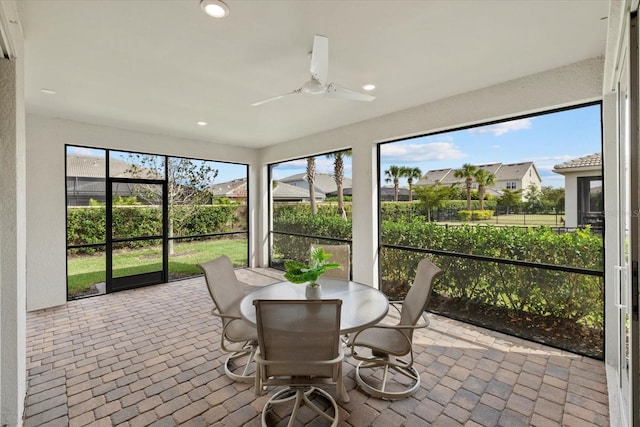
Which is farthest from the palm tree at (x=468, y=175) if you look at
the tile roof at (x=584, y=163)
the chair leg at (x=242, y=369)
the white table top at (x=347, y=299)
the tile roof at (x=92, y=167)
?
the tile roof at (x=92, y=167)

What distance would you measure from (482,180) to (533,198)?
0.62 m

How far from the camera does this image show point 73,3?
1993mm

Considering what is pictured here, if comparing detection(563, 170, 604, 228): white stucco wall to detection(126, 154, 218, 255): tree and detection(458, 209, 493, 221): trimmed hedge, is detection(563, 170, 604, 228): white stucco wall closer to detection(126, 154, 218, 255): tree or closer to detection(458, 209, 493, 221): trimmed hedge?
detection(458, 209, 493, 221): trimmed hedge

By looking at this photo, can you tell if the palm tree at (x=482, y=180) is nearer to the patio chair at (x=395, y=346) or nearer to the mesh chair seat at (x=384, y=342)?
the patio chair at (x=395, y=346)

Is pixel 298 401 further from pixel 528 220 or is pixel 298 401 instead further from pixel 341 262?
pixel 528 220

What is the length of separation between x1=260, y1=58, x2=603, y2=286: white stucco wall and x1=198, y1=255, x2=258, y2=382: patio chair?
2.48 metres

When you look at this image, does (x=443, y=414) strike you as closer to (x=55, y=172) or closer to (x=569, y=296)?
(x=569, y=296)

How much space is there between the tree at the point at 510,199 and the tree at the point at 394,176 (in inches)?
58.5

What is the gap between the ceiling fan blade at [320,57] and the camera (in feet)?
6.93

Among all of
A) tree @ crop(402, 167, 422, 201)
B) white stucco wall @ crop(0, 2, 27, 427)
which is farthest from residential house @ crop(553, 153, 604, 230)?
white stucco wall @ crop(0, 2, 27, 427)

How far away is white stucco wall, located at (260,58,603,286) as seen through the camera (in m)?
2.92

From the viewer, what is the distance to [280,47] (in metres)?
2.53

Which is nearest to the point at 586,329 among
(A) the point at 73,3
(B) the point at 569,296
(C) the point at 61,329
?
(B) the point at 569,296

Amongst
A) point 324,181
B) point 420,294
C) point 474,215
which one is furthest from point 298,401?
point 324,181
